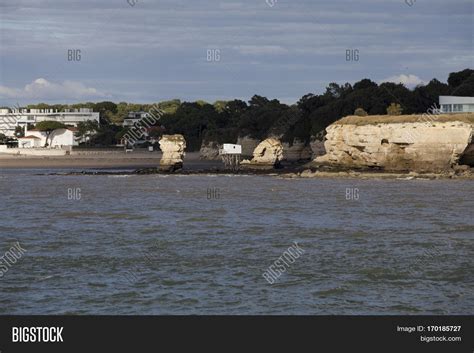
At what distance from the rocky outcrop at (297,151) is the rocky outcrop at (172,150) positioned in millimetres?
25590

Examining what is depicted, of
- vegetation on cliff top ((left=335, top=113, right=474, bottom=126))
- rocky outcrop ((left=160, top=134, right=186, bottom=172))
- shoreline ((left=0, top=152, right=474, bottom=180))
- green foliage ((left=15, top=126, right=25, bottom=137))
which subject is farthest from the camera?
green foliage ((left=15, top=126, right=25, bottom=137))

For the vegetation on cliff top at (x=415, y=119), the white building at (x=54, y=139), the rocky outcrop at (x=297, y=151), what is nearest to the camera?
the vegetation on cliff top at (x=415, y=119)

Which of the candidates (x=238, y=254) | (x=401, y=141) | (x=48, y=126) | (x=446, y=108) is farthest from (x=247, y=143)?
(x=238, y=254)

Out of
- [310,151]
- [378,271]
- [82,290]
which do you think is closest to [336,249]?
[378,271]

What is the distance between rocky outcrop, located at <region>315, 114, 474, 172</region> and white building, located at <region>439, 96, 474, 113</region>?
14.0 meters

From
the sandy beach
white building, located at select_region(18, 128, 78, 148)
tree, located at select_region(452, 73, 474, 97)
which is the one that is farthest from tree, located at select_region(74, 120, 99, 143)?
tree, located at select_region(452, 73, 474, 97)

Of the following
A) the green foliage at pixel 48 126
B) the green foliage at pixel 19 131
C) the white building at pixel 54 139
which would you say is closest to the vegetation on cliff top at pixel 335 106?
the white building at pixel 54 139

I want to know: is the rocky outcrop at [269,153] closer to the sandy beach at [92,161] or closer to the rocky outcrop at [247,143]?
the sandy beach at [92,161]

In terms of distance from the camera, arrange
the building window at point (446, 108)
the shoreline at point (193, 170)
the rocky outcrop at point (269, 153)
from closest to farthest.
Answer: the shoreline at point (193, 170), the rocky outcrop at point (269, 153), the building window at point (446, 108)

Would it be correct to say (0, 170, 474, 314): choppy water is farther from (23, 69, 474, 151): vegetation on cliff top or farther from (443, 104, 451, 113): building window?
(443, 104, 451, 113): building window

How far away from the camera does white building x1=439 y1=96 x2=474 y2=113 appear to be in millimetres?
88125

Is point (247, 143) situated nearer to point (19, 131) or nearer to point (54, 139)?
point (54, 139)

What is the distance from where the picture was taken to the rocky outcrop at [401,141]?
70.9 meters
